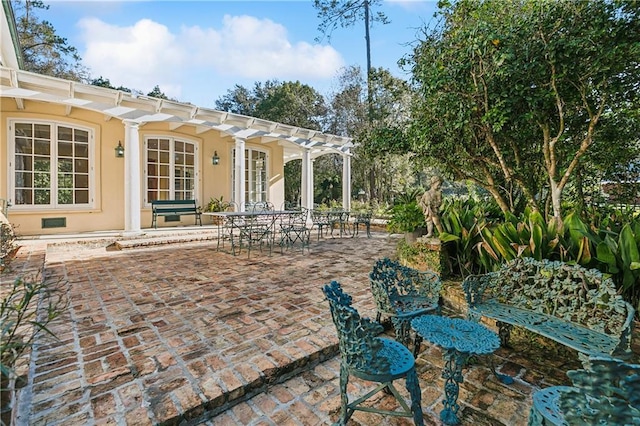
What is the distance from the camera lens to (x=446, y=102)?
11.4 ft

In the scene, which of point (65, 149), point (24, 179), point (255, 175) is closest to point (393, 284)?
point (65, 149)

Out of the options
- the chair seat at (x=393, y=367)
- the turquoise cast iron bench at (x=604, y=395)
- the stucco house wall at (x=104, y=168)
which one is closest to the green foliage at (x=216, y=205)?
the stucco house wall at (x=104, y=168)

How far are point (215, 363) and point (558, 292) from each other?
101 inches

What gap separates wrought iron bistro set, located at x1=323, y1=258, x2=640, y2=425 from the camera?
107 centimetres

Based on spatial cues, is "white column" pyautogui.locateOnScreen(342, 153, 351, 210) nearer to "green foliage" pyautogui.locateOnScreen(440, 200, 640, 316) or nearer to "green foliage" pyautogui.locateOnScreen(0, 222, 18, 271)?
"green foliage" pyautogui.locateOnScreen(440, 200, 640, 316)

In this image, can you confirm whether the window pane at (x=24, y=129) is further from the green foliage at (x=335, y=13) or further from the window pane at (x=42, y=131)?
the green foliage at (x=335, y=13)

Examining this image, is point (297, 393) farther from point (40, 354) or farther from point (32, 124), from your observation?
point (32, 124)

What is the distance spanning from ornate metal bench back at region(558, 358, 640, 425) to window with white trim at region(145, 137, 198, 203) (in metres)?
8.98

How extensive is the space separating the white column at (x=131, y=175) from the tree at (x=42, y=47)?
34.5 ft

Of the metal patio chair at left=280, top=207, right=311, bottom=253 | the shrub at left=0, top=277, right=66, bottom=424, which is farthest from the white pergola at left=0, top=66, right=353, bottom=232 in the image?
the shrub at left=0, top=277, right=66, bottom=424

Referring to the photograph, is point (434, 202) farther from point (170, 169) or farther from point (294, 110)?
point (294, 110)

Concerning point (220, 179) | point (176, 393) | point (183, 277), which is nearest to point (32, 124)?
point (220, 179)

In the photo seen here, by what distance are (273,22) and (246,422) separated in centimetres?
1080

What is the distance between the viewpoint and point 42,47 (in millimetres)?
14094
